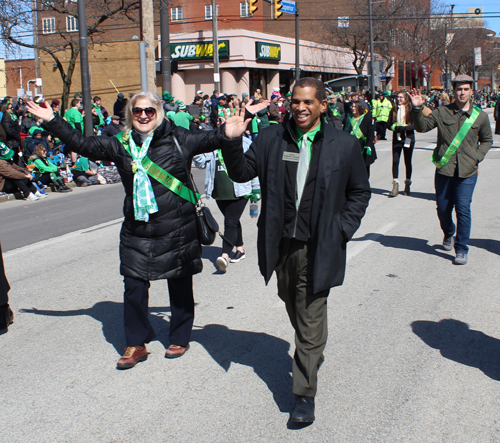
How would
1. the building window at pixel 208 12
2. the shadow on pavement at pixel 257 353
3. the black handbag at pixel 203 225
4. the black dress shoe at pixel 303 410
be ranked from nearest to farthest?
the black dress shoe at pixel 303 410 → the shadow on pavement at pixel 257 353 → the black handbag at pixel 203 225 → the building window at pixel 208 12

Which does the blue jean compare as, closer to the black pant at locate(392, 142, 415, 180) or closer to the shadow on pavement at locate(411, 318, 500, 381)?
the shadow on pavement at locate(411, 318, 500, 381)

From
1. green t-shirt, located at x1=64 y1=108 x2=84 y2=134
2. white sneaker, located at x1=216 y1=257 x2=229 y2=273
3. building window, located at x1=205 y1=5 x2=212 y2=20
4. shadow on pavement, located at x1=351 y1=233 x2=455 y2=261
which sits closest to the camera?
white sneaker, located at x1=216 y1=257 x2=229 y2=273

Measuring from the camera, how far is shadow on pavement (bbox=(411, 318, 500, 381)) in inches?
170

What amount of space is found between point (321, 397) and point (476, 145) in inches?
172

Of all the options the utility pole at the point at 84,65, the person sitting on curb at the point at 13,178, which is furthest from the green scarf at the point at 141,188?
the utility pole at the point at 84,65

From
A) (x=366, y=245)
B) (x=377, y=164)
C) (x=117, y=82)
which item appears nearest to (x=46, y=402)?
(x=366, y=245)

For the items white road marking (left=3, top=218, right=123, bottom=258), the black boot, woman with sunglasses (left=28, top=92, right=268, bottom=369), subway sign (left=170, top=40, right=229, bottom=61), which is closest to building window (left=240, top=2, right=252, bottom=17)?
subway sign (left=170, top=40, right=229, bottom=61)

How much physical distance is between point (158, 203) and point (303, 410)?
1709 millimetres

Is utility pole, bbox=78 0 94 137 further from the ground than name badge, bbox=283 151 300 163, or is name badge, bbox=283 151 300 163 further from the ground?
utility pole, bbox=78 0 94 137

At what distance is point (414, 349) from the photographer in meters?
4.56

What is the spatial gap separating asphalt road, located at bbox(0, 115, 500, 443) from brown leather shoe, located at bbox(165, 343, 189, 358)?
0.06 metres

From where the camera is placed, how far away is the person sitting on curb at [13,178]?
1262 centimetres

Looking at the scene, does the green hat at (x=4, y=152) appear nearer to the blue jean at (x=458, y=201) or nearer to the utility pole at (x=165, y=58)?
the utility pole at (x=165, y=58)

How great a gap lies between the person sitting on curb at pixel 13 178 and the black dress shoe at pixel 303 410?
10.7 m
